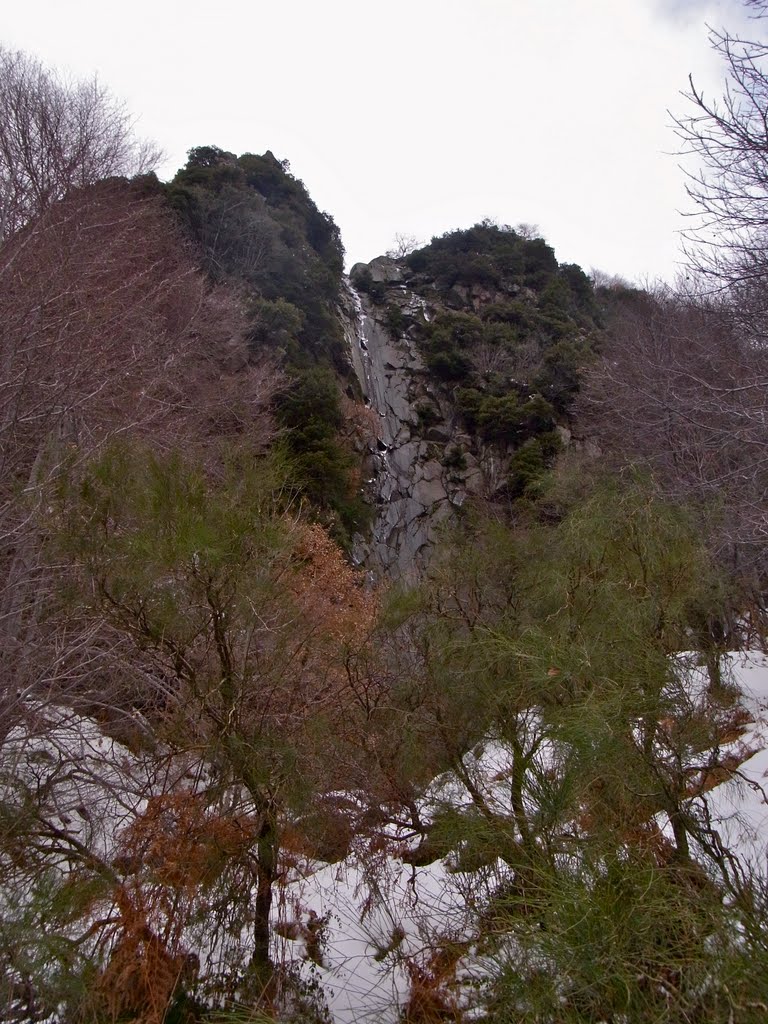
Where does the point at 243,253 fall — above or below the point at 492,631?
above

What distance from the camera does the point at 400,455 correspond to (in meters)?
23.6

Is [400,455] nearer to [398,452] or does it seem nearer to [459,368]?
[398,452]

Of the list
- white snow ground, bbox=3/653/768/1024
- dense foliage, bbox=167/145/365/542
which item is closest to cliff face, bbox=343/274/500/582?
dense foliage, bbox=167/145/365/542

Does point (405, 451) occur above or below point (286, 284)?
below

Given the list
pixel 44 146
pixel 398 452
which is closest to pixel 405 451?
pixel 398 452

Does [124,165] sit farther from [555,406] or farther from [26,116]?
[555,406]

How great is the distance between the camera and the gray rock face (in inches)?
823

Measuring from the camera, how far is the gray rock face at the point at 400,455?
20906 mm

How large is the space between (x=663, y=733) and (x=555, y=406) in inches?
803

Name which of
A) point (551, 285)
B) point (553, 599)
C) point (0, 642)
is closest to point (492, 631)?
point (553, 599)

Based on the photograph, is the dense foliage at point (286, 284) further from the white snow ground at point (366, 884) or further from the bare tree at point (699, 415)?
the white snow ground at point (366, 884)

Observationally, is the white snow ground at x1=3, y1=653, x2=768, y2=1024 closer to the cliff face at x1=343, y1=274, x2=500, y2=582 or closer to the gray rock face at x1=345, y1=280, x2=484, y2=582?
the gray rock face at x1=345, y1=280, x2=484, y2=582

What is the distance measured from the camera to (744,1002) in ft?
6.39

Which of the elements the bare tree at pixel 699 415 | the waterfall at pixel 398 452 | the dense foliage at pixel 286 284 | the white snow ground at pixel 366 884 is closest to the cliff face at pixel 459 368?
the waterfall at pixel 398 452
